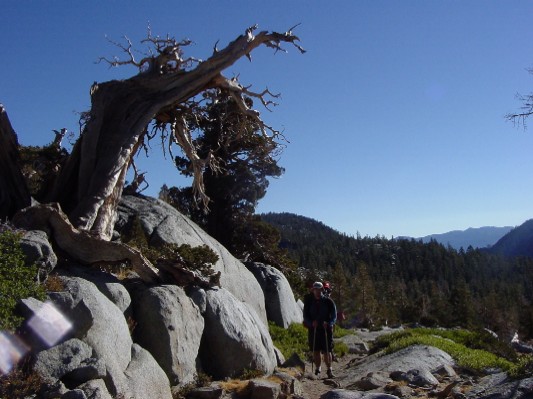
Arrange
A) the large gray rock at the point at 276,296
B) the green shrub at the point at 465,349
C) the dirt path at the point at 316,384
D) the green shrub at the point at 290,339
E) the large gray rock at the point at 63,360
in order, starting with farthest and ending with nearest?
the large gray rock at the point at 276,296, the green shrub at the point at 290,339, the green shrub at the point at 465,349, the dirt path at the point at 316,384, the large gray rock at the point at 63,360

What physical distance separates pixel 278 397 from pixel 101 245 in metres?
4.56

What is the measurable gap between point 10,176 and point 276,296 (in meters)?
10.0

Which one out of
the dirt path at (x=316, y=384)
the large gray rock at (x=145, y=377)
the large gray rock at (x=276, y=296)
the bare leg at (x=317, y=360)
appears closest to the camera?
the large gray rock at (x=145, y=377)

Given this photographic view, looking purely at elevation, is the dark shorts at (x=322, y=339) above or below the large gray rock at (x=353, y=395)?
above

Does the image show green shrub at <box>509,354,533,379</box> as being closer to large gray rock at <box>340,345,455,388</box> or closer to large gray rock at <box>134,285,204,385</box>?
large gray rock at <box>340,345,455,388</box>

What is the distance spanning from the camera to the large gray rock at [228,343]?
10727mm

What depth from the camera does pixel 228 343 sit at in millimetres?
10852

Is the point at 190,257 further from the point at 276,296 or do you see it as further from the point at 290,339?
the point at 276,296

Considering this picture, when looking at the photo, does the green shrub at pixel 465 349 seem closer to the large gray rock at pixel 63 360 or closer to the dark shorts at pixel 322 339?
the dark shorts at pixel 322 339

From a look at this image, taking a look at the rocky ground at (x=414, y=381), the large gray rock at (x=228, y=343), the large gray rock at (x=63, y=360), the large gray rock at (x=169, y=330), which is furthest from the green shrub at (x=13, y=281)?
the rocky ground at (x=414, y=381)

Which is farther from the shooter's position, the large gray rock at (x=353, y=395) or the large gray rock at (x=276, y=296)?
the large gray rock at (x=276, y=296)

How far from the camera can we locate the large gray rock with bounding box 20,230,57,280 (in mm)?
8523

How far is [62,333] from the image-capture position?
7371mm

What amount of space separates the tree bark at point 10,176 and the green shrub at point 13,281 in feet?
14.7
